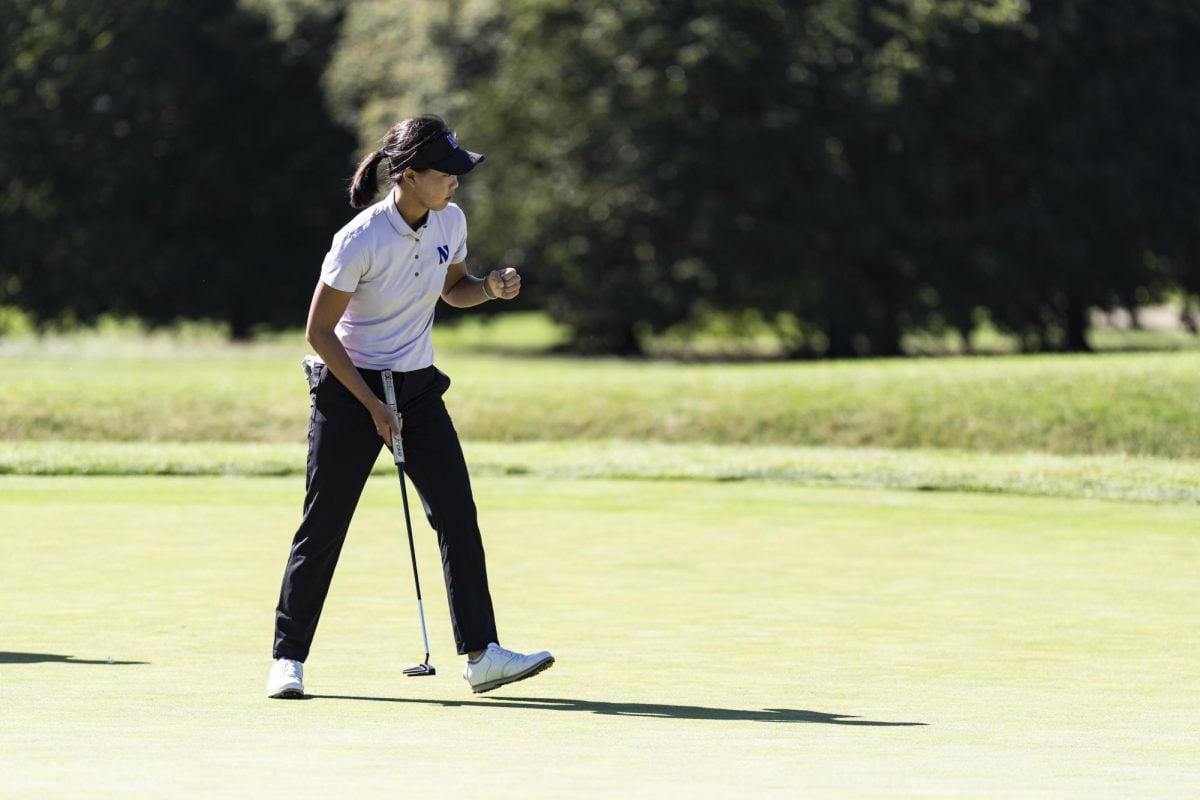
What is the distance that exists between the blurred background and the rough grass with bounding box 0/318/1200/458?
14.5 metres

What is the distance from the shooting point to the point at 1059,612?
9.13m

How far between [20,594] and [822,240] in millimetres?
31131

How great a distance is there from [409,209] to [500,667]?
1530 millimetres

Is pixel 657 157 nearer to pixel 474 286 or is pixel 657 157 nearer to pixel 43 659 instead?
pixel 474 286

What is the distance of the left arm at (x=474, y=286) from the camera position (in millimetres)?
7570

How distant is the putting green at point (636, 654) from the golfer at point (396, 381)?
0.25 m

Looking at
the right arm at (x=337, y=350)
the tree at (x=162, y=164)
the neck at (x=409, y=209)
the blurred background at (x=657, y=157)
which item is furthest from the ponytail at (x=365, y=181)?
the tree at (x=162, y=164)

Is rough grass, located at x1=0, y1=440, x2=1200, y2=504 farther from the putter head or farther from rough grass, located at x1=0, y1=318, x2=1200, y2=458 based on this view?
the putter head

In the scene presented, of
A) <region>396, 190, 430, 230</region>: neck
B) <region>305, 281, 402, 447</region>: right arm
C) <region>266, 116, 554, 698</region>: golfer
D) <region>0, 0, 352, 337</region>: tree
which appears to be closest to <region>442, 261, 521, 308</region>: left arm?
<region>266, 116, 554, 698</region>: golfer

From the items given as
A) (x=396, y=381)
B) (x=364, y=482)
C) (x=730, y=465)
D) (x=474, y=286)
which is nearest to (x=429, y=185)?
(x=474, y=286)

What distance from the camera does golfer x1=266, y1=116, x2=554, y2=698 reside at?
7309mm

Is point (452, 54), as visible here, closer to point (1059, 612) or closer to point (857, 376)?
point (857, 376)

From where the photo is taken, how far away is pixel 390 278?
291 inches

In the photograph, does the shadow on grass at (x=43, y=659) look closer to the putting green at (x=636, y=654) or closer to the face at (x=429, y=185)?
the putting green at (x=636, y=654)
